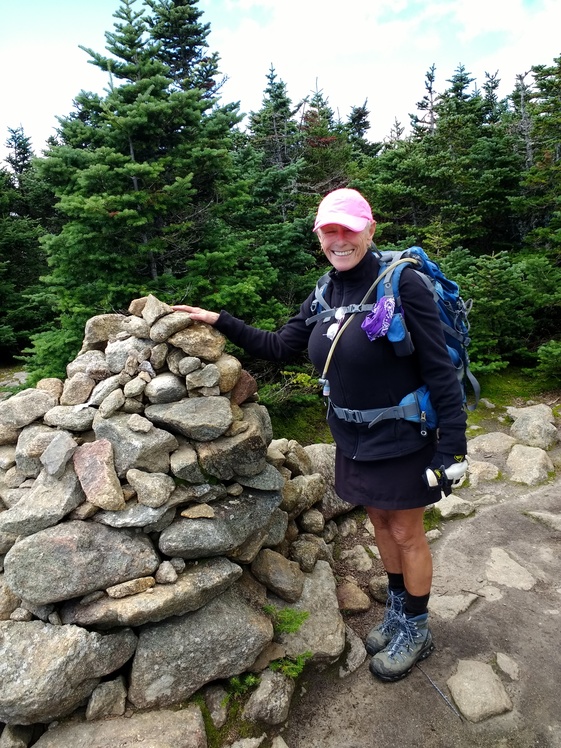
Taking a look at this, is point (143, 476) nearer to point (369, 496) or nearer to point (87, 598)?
point (87, 598)

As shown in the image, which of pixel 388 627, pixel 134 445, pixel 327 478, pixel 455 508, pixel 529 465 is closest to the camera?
pixel 134 445

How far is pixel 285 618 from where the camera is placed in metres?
3.97

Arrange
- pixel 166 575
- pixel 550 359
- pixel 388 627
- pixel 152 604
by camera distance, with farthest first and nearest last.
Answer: pixel 550 359 → pixel 388 627 → pixel 166 575 → pixel 152 604

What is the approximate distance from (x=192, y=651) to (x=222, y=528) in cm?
90

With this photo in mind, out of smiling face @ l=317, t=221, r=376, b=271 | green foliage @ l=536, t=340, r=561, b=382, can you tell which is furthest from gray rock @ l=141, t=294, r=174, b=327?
green foliage @ l=536, t=340, r=561, b=382

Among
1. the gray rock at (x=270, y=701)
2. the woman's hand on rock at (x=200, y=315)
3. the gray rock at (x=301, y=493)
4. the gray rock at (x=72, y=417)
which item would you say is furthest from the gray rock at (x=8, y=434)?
the gray rock at (x=270, y=701)

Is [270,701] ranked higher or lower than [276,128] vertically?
lower

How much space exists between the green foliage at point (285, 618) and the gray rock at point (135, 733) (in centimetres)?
92

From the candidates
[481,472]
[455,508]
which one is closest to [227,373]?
[455,508]

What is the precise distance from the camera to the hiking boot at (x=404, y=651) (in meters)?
3.83

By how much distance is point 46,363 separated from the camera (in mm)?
6750

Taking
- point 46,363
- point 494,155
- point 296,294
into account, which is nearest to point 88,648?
point 46,363

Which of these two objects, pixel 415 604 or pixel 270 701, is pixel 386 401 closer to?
pixel 415 604

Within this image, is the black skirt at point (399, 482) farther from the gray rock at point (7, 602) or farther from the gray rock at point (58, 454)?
the gray rock at point (7, 602)
